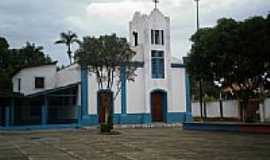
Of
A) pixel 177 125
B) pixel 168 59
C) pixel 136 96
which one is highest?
pixel 168 59

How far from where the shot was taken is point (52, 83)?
41688 mm

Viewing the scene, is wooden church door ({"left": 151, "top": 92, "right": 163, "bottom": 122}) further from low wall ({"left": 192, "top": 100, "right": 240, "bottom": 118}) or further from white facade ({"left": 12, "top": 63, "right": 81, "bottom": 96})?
white facade ({"left": 12, "top": 63, "right": 81, "bottom": 96})

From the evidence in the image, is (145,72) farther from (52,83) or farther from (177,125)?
(52,83)

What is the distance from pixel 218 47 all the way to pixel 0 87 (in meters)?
29.5

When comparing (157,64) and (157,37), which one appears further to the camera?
(157,37)

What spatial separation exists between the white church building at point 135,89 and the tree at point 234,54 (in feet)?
34.6

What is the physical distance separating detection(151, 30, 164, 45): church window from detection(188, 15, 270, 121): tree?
37.3ft

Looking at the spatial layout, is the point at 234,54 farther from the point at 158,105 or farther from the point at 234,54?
the point at 158,105

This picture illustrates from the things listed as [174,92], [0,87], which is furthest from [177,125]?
[0,87]

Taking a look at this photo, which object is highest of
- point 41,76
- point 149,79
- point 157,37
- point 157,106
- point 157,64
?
point 157,37

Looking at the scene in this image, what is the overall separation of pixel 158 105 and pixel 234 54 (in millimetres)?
16098

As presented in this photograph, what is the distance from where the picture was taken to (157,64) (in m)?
39.6

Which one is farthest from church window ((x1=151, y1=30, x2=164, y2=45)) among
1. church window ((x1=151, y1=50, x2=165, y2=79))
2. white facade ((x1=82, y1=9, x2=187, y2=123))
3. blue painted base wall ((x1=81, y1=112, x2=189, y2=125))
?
blue painted base wall ((x1=81, y1=112, x2=189, y2=125))

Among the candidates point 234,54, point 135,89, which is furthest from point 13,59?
point 234,54
